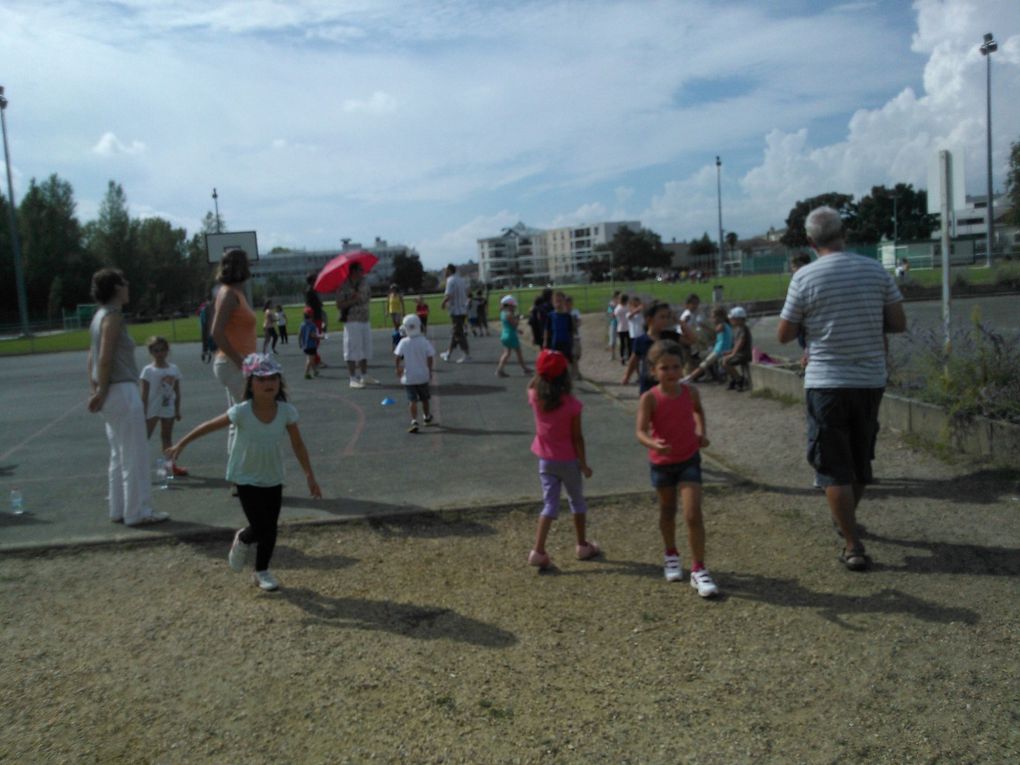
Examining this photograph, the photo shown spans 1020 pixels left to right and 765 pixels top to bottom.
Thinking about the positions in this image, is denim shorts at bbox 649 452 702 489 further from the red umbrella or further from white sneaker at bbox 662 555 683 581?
the red umbrella

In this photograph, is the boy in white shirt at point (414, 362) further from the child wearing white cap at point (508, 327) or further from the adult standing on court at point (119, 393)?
the child wearing white cap at point (508, 327)

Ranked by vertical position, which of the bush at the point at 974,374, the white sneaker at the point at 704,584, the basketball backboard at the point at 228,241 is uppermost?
the basketball backboard at the point at 228,241

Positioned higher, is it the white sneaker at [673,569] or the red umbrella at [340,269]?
the red umbrella at [340,269]

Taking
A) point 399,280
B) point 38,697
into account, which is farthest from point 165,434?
point 399,280

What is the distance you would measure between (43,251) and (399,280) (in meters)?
60.7

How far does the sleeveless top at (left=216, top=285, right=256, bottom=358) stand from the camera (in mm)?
6430

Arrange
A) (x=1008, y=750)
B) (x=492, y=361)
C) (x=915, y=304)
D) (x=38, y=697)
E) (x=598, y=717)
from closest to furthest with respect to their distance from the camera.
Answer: (x=1008, y=750) < (x=598, y=717) < (x=38, y=697) < (x=492, y=361) < (x=915, y=304)

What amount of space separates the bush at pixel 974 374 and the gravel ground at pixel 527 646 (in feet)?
3.75

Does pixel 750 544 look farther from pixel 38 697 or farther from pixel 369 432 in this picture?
pixel 369 432

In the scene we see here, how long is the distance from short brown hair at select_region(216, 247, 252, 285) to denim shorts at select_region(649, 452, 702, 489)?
3414 millimetres

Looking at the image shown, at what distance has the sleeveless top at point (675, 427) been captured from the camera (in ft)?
16.2

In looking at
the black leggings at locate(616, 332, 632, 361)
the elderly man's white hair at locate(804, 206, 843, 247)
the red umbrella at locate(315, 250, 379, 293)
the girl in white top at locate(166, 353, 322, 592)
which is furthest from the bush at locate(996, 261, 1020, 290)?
the girl in white top at locate(166, 353, 322, 592)

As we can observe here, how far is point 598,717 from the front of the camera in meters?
3.51

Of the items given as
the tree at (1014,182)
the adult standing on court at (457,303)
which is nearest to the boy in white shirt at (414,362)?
the adult standing on court at (457,303)
